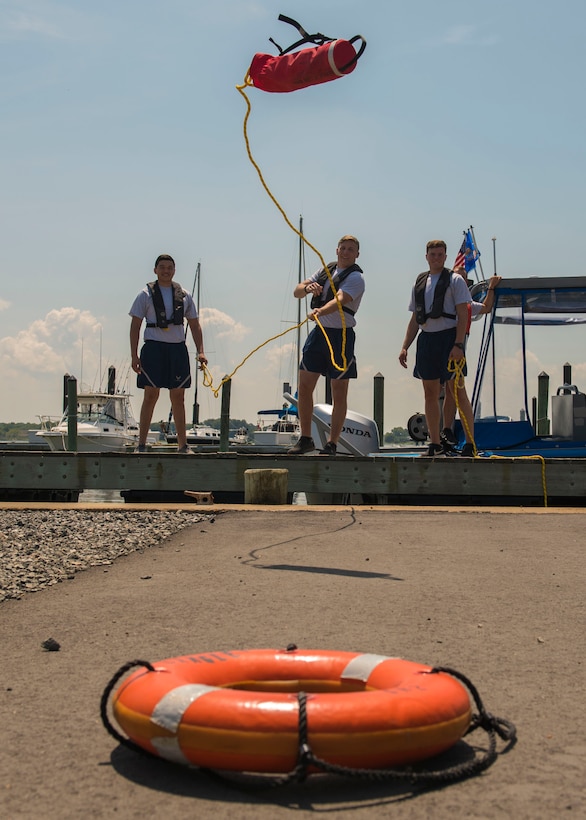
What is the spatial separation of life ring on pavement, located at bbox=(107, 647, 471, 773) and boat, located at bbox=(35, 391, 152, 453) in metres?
40.5

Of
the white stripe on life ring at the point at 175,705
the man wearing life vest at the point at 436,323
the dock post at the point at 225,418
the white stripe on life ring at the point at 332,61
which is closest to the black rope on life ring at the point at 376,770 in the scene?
the white stripe on life ring at the point at 175,705

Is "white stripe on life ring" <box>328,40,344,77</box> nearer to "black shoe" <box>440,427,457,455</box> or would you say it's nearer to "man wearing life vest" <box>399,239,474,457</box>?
"man wearing life vest" <box>399,239,474,457</box>

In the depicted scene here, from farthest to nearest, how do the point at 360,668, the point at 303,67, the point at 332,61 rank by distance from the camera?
the point at 303,67
the point at 332,61
the point at 360,668

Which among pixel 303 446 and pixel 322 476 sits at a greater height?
pixel 303 446

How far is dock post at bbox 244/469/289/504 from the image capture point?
10070 millimetres

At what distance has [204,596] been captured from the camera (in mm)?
5301

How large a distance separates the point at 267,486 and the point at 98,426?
38.0m

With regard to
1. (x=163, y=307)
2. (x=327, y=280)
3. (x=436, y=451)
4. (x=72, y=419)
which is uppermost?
(x=327, y=280)

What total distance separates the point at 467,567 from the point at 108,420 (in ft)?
143

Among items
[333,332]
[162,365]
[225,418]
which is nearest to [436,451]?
[333,332]

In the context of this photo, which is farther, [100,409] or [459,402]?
[100,409]

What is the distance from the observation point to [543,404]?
1051 inches

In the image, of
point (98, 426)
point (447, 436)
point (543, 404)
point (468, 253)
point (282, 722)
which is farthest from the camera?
point (98, 426)

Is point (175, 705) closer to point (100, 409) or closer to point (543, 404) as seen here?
point (543, 404)
